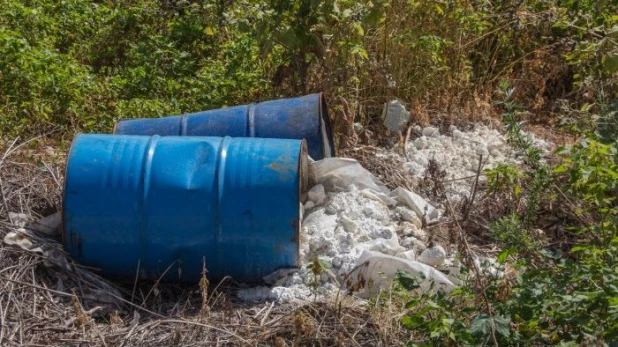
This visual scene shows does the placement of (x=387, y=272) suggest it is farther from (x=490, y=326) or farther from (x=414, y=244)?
(x=490, y=326)

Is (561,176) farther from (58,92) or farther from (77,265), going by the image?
(58,92)

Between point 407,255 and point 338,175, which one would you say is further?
point 338,175

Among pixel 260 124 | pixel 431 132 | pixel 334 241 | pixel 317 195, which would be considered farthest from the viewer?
pixel 431 132

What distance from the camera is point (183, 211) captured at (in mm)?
3816

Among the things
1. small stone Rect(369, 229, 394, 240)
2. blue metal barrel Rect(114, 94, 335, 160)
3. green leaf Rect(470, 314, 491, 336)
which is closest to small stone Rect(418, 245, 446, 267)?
small stone Rect(369, 229, 394, 240)

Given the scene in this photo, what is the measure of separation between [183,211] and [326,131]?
3.78 ft

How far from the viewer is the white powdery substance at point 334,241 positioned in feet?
12.8

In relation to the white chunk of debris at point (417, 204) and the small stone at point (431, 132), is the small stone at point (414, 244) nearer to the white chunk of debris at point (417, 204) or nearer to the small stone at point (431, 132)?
the white chunk of debris at point (417, 204)

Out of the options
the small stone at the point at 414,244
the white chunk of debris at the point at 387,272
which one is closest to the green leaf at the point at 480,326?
the white chunk of debris at the point at 387,272

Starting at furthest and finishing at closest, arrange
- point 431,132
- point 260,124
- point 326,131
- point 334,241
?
point 431,132, point 326,131, point 260,124, point 334,241

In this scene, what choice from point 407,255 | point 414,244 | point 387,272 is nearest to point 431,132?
point 414,244

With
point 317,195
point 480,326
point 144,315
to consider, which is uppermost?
point 480,326

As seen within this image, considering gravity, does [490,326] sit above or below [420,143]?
above

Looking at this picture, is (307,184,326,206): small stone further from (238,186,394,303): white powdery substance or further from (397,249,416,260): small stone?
(397,249,416,260): small stone
